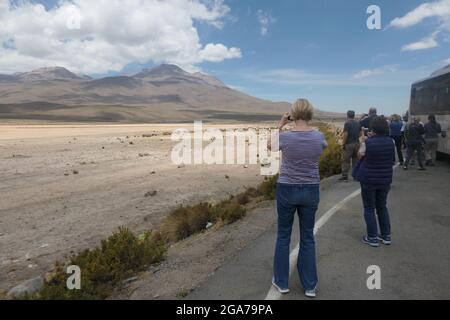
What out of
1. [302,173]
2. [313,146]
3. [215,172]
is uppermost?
[313,146]

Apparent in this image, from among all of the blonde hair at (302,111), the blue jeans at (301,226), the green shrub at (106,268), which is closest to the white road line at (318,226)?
the blue jeans at (301,226)

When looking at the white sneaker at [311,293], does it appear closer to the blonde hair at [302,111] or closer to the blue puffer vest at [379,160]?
the blonde hair at [302,111]

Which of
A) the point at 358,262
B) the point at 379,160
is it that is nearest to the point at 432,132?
the point at 379,160

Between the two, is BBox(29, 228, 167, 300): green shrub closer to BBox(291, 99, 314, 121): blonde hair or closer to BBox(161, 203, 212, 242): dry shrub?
BBox(161, 203, 212, 242): dry shrub

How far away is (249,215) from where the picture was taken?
985cm

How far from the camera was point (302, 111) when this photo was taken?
489 cm

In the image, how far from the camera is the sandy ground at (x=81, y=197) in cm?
966

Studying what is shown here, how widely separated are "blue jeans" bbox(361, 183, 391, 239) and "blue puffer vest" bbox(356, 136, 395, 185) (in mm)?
122

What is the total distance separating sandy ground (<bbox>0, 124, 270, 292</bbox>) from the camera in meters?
9.66

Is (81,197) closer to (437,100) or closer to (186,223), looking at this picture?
(186,223)
